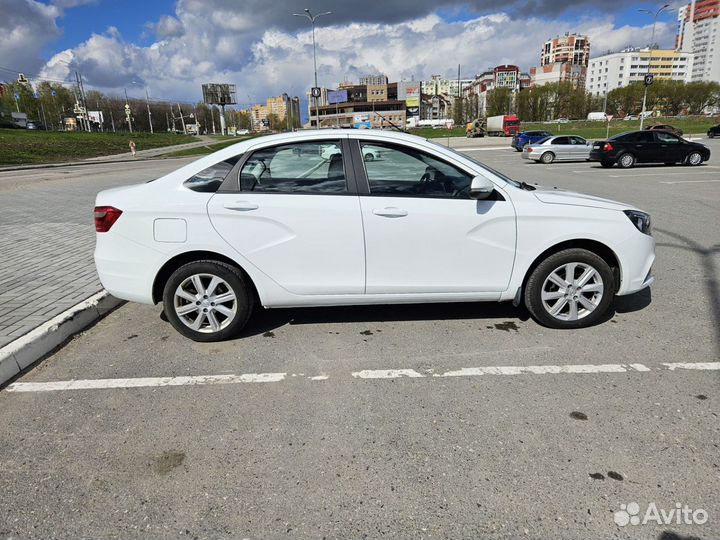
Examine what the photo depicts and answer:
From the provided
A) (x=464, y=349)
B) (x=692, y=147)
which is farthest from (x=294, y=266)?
(x=692, y=147)

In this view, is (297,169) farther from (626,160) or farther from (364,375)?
(626,160)

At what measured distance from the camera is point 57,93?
112m

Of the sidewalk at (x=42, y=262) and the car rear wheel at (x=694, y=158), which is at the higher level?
the car rear wheel at (x=694, y=158)

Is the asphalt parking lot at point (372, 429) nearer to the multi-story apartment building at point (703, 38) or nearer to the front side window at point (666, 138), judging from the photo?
the front side window at point (666, 138)

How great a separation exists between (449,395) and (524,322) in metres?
1.49

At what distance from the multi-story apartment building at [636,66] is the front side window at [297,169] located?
17048 cm

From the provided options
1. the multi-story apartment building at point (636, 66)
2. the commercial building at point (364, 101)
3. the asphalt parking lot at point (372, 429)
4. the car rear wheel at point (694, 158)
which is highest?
the multi-story apartment building at point (636, 66)

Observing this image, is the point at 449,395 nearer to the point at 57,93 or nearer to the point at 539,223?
the point at 539,223

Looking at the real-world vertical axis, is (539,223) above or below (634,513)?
above

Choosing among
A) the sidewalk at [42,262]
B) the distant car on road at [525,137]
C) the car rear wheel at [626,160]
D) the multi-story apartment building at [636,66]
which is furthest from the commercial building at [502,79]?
the sidewalk at [42,262]

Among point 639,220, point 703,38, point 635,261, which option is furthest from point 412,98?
point 635,261

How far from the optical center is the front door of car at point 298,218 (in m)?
3.74

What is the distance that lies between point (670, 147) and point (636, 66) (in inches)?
6456

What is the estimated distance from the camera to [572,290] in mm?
4004
